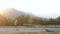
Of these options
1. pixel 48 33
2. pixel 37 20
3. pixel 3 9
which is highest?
pixel 3 9

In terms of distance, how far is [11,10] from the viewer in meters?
3.35

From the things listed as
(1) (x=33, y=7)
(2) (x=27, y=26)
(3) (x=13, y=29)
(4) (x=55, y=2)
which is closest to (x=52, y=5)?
(4) (x=55, y=2)

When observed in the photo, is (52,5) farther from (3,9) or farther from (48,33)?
(3,9)

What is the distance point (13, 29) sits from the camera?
3383 millimetres

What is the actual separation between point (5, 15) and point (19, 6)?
1.00 feet

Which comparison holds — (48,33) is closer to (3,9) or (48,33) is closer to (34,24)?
(34,24)

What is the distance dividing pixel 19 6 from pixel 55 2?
668 mm

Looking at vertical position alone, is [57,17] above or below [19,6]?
below

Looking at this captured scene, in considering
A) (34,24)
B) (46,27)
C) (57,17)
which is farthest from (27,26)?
(57,17)

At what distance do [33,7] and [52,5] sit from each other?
0.35 m

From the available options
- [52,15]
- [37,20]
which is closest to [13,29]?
[37,20]

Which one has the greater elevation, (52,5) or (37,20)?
(52,5)

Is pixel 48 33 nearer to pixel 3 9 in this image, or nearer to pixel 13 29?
pixel 13 29

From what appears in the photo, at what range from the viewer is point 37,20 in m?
3.38
